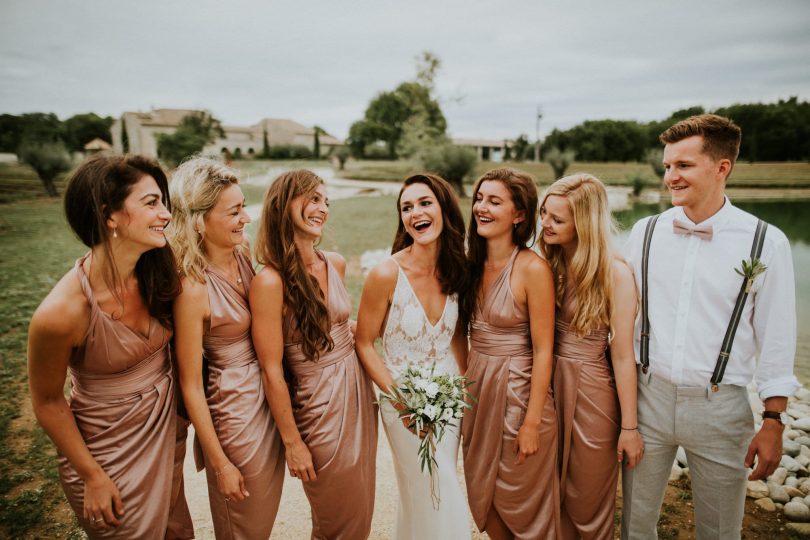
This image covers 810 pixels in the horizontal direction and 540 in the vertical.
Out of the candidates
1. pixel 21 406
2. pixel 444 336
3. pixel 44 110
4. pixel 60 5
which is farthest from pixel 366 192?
pixel 444 336

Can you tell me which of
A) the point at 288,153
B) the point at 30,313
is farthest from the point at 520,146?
the point at 30,313

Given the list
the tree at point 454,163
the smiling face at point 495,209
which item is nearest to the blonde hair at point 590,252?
the smiling face at point 495,209

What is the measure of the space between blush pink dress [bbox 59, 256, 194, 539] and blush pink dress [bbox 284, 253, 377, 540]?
2.65 feet

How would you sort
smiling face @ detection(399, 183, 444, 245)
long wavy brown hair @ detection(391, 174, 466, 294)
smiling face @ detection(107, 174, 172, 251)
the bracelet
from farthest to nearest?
long wavy brown hair @ detection(391, 174, 466, 294)
smiling face @ detection(399, 183, 444, 245)
the bracelet
smiling face @ detection(107, 174, 172, 251)

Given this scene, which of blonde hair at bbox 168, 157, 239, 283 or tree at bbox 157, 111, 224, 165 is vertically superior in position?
tree at bbox 157, 111, 224, 165

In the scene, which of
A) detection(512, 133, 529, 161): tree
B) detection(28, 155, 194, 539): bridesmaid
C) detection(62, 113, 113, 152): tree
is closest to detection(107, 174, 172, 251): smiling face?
detection(28, 155, 194, 539): bridesmaid

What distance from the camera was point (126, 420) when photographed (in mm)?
2492

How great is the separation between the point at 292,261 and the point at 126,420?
1302mm

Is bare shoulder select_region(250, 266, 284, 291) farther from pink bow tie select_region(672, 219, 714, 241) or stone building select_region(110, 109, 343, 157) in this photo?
stone building select_region(110, 109, 343, 157)

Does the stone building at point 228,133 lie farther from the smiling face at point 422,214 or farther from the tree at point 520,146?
the smiling face at point 422,214

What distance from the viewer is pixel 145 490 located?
254 cm

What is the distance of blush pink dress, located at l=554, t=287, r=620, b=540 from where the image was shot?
9.78 ft

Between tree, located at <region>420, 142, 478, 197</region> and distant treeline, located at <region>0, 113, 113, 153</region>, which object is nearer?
distant treeline, located at <region>0, 113, 113, 153</region>

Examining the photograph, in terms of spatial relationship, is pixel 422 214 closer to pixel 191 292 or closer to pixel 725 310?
pixel 191 292
